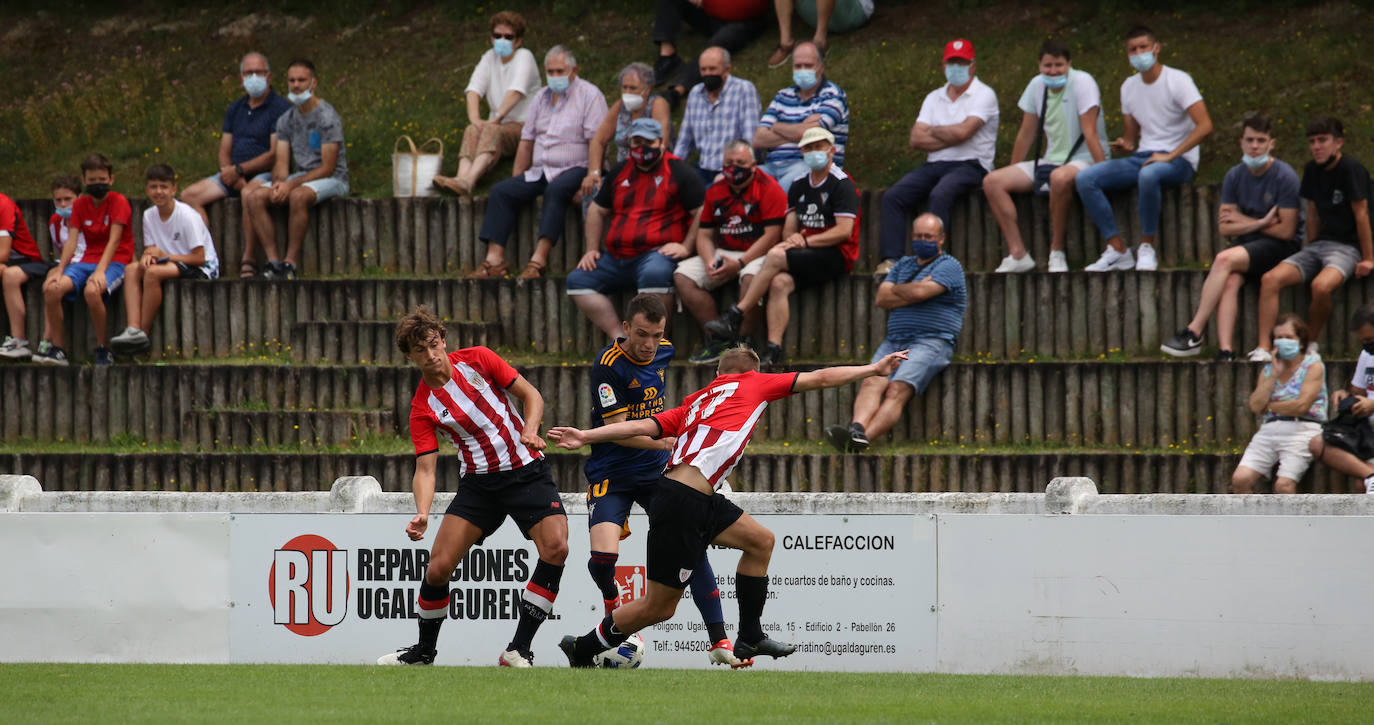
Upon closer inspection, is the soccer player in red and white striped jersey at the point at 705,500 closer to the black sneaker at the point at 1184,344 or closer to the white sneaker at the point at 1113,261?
the black sneaker at the point at 1184,344

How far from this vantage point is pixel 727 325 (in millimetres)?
12055

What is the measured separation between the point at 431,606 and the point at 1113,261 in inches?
251

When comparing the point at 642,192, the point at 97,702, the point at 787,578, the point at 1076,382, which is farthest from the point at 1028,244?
the point at 97,702

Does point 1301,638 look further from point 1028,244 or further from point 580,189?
point 580,189

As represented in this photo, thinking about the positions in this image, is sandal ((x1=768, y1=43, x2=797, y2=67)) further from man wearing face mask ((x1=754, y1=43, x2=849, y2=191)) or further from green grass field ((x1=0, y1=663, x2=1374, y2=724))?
green grass field ((x1=0, y1=663, x2=1374, y2=724))

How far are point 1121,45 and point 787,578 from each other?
857 centimetres

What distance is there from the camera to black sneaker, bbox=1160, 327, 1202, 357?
11.6 m

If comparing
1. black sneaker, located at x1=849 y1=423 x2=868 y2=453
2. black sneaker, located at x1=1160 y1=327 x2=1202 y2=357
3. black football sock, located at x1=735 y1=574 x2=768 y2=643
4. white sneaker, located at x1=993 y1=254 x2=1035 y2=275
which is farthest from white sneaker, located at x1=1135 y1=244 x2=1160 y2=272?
black football sock, located at x1=735 y1=574 x2=768 y2=643

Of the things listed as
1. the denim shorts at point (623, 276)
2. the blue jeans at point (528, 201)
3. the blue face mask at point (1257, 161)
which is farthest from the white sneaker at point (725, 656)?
the blue jeans at point (528, 201)

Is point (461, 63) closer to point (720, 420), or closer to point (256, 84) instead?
point (256, 84)

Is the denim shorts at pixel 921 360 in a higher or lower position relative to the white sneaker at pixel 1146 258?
lower

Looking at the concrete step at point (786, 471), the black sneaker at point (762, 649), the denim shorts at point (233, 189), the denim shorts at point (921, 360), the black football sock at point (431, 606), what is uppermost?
the denim shorts at point (233, 189)

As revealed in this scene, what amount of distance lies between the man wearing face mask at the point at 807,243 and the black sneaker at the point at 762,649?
3.97 meters

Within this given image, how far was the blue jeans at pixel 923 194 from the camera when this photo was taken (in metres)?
12.7
